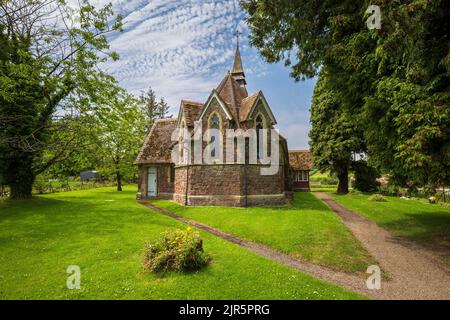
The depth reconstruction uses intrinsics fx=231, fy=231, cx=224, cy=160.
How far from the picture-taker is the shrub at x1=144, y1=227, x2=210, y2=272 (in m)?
7.65

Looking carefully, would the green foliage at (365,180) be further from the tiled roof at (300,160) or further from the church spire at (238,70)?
the church spire at (238,70)

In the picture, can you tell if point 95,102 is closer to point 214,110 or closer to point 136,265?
point 214,110

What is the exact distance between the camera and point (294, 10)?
11.6m

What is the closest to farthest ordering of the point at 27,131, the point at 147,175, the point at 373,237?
1. the point at 373,237
2. the point at 27,131
3. the point at 147,175

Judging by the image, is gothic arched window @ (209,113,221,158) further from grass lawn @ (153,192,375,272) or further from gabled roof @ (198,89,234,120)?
grass lawn @ (153,192,375,272)

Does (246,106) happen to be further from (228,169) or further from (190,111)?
(228,169)

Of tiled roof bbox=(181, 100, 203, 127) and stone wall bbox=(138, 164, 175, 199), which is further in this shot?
stone wall bbox=(138, 164, 175, 199)

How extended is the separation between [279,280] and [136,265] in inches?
191

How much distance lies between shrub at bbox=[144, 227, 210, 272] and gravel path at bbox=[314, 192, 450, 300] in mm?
5502

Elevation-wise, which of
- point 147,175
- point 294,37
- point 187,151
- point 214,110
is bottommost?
point 147,175

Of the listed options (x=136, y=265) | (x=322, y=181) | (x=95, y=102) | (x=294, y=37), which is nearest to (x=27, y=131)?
(x=95, y=102)
